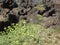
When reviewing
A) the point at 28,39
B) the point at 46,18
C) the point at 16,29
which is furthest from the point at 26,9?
the point at 28,39

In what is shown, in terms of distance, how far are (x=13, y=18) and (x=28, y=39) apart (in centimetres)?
405

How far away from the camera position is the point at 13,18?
15148mm

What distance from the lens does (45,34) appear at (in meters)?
12.6

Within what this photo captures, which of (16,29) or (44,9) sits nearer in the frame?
(16,29)

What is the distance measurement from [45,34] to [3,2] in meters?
5.93

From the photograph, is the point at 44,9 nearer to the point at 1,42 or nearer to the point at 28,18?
the point at 28,18

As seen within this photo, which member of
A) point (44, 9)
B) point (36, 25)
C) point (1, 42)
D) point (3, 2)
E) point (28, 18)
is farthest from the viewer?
point (3, 2)

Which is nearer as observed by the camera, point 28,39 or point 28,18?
point 28,39

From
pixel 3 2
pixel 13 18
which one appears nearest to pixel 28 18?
pixel 13 18

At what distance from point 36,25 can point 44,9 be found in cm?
265

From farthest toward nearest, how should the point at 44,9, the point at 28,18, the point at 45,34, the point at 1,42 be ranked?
1. the point at 44,9
2. the point at 28,18
3. the point at 45,34
4. the point at 1,42

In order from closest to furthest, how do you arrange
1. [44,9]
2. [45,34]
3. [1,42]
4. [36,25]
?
1. [1,42]
2. [45,34]
3. [36,25]
4. [44,9]

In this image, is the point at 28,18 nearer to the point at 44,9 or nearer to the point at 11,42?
Result: the point at 44,9

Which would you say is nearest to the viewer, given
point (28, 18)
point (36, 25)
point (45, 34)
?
point (45, 34)
